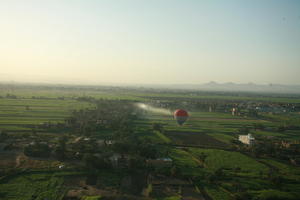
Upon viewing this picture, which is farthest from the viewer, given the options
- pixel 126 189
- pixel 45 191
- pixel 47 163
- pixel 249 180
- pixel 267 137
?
pixel 267 137

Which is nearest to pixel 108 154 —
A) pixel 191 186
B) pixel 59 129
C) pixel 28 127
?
pixel 191 186

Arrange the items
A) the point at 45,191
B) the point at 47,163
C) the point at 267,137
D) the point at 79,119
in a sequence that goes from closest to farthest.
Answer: the point at 45,191
the point at 47,163
the point at 267,137
the point at 79,119

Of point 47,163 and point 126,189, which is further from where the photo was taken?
point 47,163

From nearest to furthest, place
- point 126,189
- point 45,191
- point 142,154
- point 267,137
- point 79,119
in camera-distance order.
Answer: point 45,191
point 126,189
point 142,154
point 267,137
point 79,119

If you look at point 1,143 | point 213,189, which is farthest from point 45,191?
point 1,143

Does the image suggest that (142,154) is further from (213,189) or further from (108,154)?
(213,189)

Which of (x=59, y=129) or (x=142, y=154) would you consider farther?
(x=59, y=129)

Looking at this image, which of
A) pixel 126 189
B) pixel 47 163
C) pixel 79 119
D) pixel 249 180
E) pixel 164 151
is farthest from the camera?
pixel 79 119

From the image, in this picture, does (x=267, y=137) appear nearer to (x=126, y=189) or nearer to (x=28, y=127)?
(x=126, y=189)
